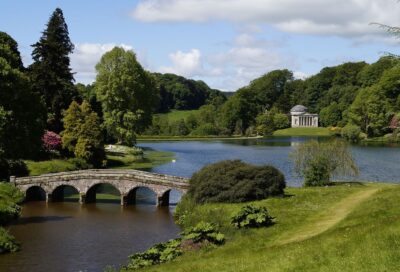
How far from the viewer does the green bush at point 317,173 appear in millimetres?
55656

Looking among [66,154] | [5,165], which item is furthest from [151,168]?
[5,165]

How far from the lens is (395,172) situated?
258 ft

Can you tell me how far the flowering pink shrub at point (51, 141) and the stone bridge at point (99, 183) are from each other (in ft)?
64.8

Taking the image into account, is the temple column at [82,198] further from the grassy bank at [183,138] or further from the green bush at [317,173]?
the grassy bank at [183,138]

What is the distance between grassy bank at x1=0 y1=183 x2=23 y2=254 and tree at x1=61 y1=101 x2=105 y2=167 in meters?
22.8

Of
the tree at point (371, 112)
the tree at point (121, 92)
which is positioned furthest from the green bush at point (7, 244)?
the tree at point (371, 112)

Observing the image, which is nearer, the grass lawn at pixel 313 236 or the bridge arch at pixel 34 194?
the grass lawn at pixel 313 236

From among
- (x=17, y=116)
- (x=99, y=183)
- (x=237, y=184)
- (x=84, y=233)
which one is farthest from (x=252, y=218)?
(x=99, y=183)

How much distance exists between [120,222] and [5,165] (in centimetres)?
2416

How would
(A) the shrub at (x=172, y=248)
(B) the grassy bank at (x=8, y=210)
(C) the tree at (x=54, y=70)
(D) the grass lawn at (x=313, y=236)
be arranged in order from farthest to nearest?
(C) the tree at (x=54, y=70)
(B) the grassy bank at (x=8, y=210)
(A) the shrub at (x=172, y=248)
(D) the grass lawn at (x=313, y=236)

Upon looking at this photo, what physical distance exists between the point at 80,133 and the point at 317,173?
1645 inches

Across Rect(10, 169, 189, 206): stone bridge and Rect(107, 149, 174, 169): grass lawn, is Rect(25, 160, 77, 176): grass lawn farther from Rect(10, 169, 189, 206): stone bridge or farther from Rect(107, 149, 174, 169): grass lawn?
Rect(107, 149, 174, 169): grass lawn

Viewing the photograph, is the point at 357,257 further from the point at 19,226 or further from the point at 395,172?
the point at 395,172

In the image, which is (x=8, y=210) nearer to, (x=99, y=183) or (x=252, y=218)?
(x=99, y=183)
